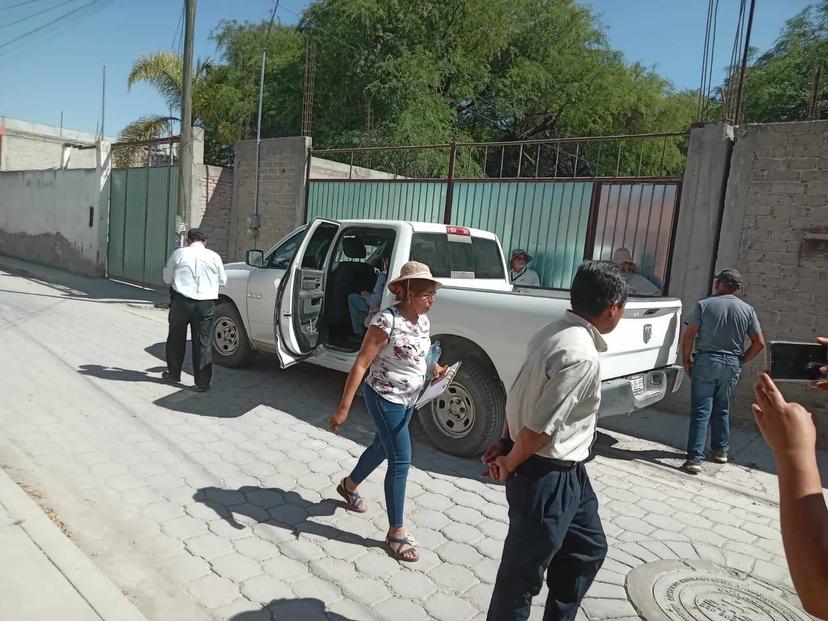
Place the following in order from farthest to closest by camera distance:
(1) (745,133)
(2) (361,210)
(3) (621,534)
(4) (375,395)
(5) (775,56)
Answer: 1. (5) (775,56)
2. (2) (361,210)
3. (1) (745,133)
4. (3) (621,534)
5. (4) (375,395)

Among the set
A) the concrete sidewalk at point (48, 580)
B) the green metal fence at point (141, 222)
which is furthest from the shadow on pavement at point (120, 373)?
the green metal fence at point (141, 222)

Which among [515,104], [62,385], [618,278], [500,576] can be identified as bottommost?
[62,385]

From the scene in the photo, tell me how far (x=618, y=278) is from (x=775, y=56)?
73.9 ft

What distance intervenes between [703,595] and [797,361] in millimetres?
2114

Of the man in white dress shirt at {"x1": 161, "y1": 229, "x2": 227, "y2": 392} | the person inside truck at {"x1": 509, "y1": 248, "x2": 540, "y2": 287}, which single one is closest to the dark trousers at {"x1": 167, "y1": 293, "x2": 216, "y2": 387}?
the man in white dress shirt at {"x1": 161, "y1": 229, "x2": 227, "y2": 392}

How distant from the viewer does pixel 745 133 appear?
6.66m

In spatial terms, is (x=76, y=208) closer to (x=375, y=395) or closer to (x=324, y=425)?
(x=324, y=425)

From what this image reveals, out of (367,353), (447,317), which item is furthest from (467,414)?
(367,353)

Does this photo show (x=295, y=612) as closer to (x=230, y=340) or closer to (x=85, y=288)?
(x=230, y=340)

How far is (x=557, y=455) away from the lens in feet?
7.45

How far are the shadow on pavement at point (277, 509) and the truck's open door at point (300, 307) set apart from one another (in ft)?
5.76

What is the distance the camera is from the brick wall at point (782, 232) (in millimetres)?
6223

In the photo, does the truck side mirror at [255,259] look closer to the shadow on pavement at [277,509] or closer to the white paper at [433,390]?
the shadow on pavement at [277,509]

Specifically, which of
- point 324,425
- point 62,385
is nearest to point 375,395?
point 324,425
